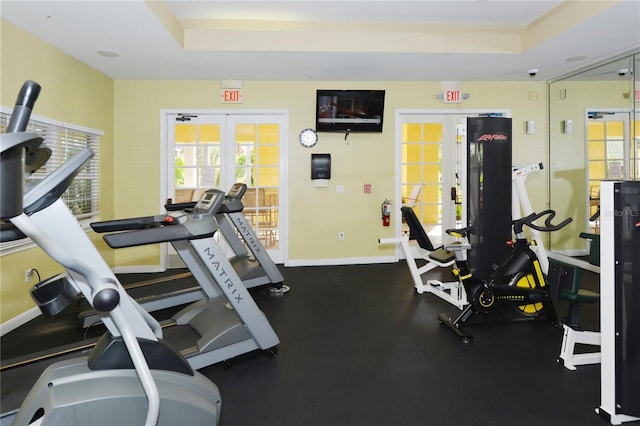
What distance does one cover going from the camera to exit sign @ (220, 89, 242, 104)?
5340 millimetres

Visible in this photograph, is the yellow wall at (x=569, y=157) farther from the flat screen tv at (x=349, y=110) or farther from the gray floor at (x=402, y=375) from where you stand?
the flat screen tv at (x=349, y=110)

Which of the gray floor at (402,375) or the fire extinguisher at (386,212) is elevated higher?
the fire extinguisher at (386,212)

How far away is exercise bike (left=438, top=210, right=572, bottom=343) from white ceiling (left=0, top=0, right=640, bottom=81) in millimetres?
2071

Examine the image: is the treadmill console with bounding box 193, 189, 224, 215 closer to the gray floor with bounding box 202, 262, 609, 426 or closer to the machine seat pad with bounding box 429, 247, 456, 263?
the gray floor with bounding box 202, 262, 609, 426

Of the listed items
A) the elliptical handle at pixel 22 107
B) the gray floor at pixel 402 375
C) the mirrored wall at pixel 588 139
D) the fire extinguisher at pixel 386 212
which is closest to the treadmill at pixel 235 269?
the gray floor at pixel 402 375

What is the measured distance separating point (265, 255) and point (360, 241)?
5.81 ft

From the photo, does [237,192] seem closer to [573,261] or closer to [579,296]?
[579,296]

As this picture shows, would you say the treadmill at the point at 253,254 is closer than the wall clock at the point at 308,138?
Yes

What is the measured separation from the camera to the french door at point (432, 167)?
18.9 feet

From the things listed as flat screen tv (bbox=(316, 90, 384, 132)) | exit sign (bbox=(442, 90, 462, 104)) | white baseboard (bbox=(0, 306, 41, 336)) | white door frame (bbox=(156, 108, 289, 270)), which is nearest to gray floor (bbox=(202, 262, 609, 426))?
white door frame (bbox=(156, 108, 289, 270))

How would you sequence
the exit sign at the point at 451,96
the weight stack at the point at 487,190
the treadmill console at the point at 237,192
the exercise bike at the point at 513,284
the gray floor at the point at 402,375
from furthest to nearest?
the exit sign at the point at 451,96 → the treadmill console at the point at 237,192 → the weight stack at the point at 487,190 → the exercise bike at the point at 513,284 → the gray floor at the point at 402,375

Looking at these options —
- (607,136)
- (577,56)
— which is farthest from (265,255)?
(607,136)

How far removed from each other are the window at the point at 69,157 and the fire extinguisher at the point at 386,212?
12.2 feet

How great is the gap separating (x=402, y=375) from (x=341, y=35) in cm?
348
